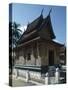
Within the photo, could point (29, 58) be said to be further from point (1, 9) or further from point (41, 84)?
point (1, 9)

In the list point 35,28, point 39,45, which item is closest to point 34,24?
point 35,28

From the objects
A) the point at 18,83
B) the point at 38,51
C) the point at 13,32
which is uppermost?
the point at 13,32

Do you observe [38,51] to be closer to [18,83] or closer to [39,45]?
[39,45]

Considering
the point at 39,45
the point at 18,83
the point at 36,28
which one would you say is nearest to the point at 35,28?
the point at 36,28

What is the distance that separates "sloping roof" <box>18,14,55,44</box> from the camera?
2336 mm

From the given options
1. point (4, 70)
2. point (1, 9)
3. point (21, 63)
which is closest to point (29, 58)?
point (21, 63)

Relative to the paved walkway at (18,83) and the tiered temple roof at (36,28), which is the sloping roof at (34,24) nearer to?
the tiered temple roof at (36,28)

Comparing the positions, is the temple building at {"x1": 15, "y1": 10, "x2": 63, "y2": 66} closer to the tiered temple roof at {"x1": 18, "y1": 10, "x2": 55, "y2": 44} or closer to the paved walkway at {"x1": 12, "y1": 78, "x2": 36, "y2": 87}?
the tiered temple roof at {"x1": 18, "y1": 10, "x2": 55, "y2": 44}

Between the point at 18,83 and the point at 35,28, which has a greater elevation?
the point at 35,28

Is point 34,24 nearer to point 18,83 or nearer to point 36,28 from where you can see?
point 36,28

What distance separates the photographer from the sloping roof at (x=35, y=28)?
234cm

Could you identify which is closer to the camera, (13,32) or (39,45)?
(13,32)

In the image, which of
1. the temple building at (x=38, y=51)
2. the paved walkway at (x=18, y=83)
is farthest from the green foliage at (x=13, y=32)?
the paved walkway at (x=18, y=83)

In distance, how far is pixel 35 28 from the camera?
7.81 feet
